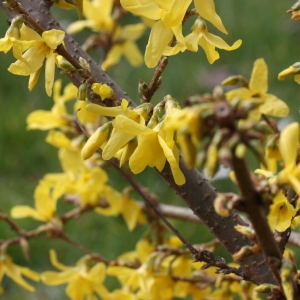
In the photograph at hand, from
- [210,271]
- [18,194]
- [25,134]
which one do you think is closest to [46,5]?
[210,271]

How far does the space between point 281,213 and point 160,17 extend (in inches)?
13.0

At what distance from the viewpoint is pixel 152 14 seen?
2.60ft

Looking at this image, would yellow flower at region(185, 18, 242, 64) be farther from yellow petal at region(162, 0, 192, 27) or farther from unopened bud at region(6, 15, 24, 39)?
unopened bud at region(6, 15, 24, 39)

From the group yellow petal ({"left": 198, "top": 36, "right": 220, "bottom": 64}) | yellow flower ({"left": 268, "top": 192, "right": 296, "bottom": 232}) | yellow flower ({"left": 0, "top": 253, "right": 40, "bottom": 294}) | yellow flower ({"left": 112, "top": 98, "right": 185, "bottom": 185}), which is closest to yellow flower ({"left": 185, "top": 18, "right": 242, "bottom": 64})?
yellow petal ({"left": 198, "top": 36, "right": 220, "bottom": 64})

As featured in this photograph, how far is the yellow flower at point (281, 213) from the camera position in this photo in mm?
748

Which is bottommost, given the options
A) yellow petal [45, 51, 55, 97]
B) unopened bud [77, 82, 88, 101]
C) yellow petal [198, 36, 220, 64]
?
yellow petal [198, 36, 220, 64]

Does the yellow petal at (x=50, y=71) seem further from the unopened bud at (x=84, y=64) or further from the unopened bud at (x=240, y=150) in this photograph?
the unopened bud at (x=240, y=150)

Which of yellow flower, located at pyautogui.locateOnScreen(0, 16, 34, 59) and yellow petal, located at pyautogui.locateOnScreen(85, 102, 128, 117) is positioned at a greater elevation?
yellow flower, located at pyautogui.locateOnScreen(0, 16, 34, 59)

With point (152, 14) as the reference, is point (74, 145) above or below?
below

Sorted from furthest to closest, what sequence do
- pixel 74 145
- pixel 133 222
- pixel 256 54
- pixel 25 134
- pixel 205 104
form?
1. pixel 256 54
2. pixel 25 134
3. pixel 133 222
4. pixel 74 145
5. pixel 205 104

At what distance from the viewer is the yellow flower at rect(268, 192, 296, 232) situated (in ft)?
2.45

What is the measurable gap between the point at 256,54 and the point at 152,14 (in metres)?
2.57

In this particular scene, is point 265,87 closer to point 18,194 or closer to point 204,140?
point 204,140

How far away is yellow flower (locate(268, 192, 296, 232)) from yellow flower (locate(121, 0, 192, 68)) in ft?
0.82
